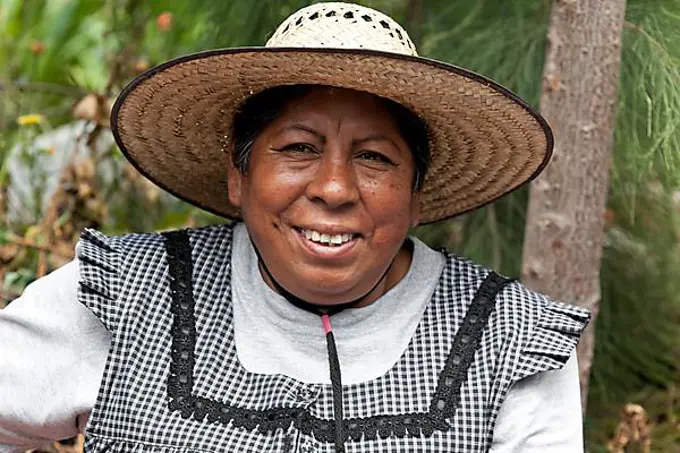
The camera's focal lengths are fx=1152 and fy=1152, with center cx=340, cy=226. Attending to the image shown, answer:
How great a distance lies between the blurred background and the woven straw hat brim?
303mm

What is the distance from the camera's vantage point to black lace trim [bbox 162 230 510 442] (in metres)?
1.41

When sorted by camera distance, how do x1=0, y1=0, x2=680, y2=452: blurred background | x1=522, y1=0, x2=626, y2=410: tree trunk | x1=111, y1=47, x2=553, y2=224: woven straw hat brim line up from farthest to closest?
1. x1=0, y1=0, x2=680, y2=452: blurred background
2. x1=522, y1=0, x2=626, y2=410: tree trunk
3. x1=111, y1=47, x2=553, y2=224: woven straw hat brim

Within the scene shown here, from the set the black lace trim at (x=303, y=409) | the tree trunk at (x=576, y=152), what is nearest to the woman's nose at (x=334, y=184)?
the black lace trim at (x=303, y=409)

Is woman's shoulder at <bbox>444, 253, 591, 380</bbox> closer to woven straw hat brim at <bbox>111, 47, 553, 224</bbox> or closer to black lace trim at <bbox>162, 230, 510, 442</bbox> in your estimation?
black lace trim at <bbox>162, 230, 510, 442</bbox>

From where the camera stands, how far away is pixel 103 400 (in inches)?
56.8

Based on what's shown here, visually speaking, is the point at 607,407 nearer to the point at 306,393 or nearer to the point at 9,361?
the point at 306,393

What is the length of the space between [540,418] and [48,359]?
2.03 ft

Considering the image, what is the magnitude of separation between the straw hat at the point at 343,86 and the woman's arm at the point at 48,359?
24 centimetres

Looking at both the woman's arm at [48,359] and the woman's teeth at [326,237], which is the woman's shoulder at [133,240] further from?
the woman's teeth at [326,237]

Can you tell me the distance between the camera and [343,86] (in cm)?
136

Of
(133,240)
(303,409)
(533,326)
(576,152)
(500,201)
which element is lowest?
(303,409)

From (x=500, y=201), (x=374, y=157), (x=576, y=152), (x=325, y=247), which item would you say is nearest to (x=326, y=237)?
(x=325, y=247)

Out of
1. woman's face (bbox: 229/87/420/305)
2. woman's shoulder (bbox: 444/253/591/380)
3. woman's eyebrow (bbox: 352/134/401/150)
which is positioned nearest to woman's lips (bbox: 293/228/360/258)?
woman's face (bbox: 229/87/420/305)

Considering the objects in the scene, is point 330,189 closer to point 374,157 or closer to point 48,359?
point 374,157
